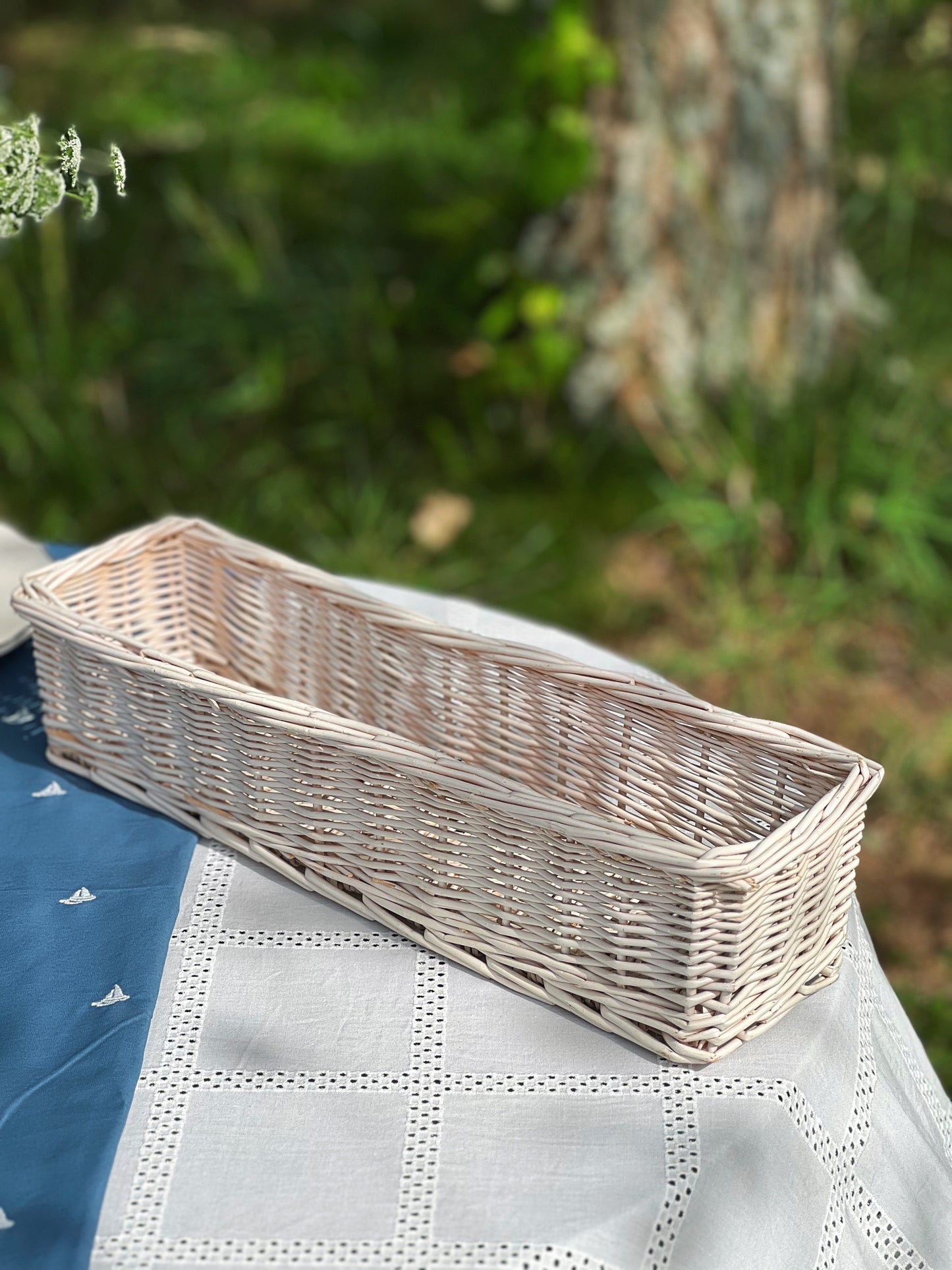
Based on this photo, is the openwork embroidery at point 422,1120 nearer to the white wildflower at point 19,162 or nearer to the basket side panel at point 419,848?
the basket side panel at point 419,848

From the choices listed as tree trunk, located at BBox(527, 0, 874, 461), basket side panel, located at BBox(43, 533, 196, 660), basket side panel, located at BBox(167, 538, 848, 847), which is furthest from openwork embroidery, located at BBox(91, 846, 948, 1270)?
tree trunk, located at BBox(527, 0, 874, 461)

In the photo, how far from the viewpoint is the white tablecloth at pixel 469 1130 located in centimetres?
87

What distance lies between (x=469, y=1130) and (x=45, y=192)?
81cm

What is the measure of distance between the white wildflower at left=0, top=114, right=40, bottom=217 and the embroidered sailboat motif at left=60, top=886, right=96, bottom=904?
569 millimetres

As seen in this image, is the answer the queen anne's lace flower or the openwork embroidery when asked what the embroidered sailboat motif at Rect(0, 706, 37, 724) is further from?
the queen anne's lace flower

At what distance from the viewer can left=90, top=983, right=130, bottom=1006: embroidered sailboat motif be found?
102 cm

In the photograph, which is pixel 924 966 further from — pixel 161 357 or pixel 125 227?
pixel 125 227

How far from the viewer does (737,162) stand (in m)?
2.95

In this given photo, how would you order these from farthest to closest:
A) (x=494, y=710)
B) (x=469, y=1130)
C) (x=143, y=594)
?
(x=143, y=594) < (x=494, y=710) < (x=469, y=1130)

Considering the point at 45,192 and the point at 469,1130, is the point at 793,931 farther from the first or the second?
the point at 45,192

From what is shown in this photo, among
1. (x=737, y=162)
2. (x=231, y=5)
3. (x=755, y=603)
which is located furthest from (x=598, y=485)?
(x=231, y=5)

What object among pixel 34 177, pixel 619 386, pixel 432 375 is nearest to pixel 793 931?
pixel 34 177

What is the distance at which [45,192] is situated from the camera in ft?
3.63

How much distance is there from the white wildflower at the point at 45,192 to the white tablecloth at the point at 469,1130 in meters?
0.60
